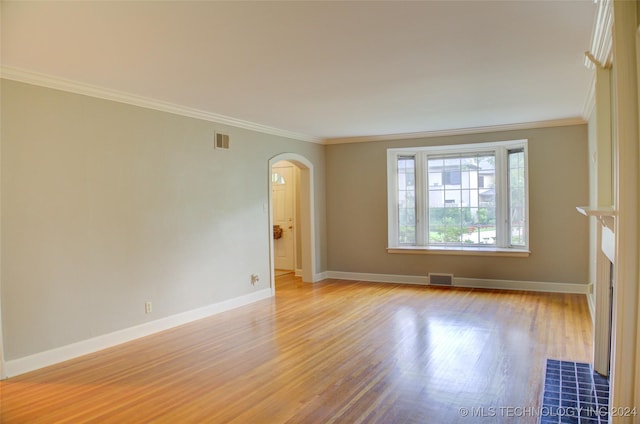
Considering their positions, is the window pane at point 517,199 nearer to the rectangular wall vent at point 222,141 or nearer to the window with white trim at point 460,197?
the window with white trim at point 460,197

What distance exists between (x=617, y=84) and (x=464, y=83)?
2160mm

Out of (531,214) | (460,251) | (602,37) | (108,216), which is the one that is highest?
(602,37)

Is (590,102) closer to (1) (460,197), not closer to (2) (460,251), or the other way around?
(1) (460,197)

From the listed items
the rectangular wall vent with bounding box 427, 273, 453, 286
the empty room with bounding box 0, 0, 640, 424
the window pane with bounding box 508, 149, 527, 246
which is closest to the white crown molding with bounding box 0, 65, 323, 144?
the empty room with bounding box 0, 0, 640, 424

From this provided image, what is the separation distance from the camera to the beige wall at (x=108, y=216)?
11.9ft

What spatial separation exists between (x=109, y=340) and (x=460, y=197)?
553 centimetres

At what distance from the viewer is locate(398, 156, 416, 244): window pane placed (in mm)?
7664

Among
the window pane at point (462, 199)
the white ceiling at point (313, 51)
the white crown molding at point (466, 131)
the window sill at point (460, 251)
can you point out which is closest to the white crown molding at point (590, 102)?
the white ceiling at point (313, 51)

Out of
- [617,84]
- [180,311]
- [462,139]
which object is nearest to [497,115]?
[462,139]

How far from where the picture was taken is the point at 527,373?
3.42 metres

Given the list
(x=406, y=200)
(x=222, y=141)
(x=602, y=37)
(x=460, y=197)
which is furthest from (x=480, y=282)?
(x=602, y=37)

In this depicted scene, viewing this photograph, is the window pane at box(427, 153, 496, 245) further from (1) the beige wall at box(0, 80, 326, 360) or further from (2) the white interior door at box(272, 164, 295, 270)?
(1) the beige wall at box(0, 80, 326, 360)

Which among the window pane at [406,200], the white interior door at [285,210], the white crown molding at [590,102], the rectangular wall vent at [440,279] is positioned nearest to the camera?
the white crown molding at [590,102]

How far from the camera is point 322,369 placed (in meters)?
3.59
